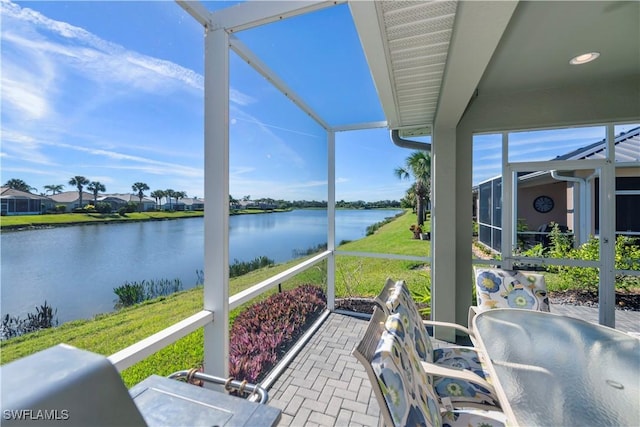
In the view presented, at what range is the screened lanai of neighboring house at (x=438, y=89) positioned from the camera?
1.60 metres

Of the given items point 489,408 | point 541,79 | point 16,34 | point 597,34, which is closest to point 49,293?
point 16,34

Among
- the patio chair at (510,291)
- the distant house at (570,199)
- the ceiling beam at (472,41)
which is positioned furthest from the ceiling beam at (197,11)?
the distant house at (570,199)

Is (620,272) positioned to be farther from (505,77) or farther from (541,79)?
(505,77)

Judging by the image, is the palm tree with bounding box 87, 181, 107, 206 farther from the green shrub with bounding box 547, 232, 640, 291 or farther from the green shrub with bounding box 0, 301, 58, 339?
the green shrub with bounding box 547, 232, 640, 291

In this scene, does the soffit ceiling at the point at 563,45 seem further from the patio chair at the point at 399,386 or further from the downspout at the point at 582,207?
the patio chair at the point at 399,386

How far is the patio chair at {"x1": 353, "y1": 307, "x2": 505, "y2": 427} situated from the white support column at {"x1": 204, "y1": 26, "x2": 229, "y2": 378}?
1.03 metres

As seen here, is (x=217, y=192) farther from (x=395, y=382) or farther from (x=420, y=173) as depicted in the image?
(x=420, y=173)

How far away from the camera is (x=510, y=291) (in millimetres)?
2426

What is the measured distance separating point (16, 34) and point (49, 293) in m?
0.97

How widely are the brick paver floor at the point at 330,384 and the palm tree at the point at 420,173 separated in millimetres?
1998

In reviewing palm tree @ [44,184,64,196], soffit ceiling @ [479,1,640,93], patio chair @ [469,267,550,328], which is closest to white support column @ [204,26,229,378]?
palm tree @ [44,184,64,196]

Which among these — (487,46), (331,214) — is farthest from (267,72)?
(331,214)

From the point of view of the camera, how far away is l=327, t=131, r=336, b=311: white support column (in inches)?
165

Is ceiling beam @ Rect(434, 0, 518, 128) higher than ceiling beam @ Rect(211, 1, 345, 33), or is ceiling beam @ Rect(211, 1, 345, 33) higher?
ceiling beam @ Rect(211, 1, 345, 33)
